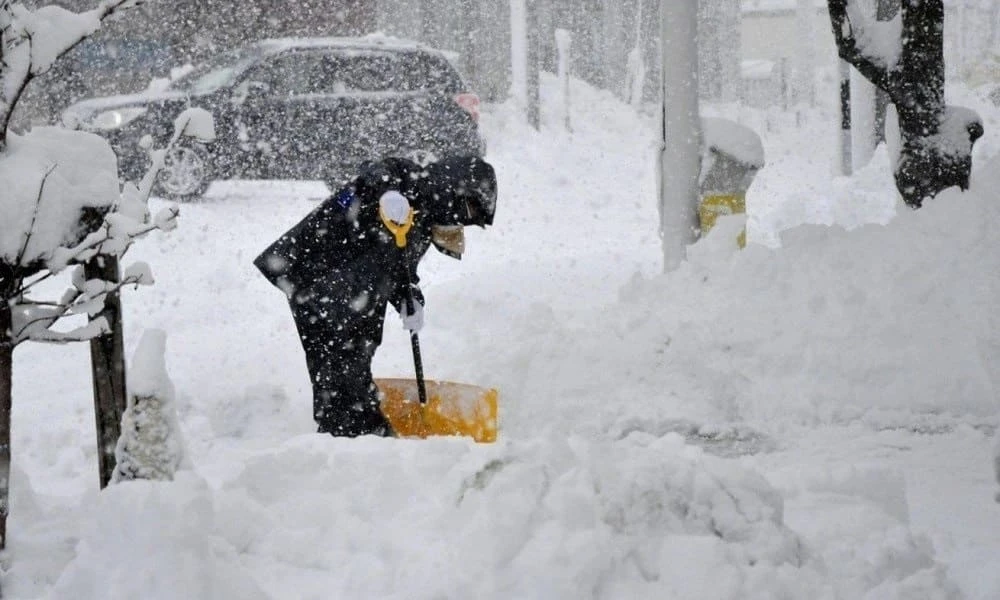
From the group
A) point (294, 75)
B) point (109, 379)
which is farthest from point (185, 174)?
point (109, 379)

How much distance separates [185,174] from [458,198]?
23.9ft

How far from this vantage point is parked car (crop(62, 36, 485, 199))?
36.6 ft

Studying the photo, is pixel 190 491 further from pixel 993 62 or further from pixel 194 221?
pixel 993 62

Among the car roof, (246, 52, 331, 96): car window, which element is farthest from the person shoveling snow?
the car roof

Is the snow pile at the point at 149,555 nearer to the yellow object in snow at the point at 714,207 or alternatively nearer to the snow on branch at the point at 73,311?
the snow on branch at the point at 73,311

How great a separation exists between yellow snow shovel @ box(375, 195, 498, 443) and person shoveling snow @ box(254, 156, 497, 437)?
167 mm

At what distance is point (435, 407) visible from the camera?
4918mm

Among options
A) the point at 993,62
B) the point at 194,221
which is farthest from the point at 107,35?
the point at 993,62

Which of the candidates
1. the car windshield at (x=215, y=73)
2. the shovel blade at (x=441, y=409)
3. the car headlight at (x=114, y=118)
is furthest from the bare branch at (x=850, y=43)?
the car headlight at (x=114, y=118)

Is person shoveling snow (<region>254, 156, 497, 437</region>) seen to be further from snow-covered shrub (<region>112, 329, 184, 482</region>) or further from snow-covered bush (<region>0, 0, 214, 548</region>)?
snow-covered shrub (<region>112, 329, 184, 482</region>)

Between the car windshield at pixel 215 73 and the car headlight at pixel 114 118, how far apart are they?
0.58m

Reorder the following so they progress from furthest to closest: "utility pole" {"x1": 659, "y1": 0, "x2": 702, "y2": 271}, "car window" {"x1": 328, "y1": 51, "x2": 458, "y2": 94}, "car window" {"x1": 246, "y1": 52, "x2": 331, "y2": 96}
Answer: "car window" {"x1": 328, "y1": 51, "x2": 458, "y2": 94}, "car window" {"x1": 246, "y1": 52, "x2": 331, "y2": 96}, "utility pole" {"x1": 659, "y1": 0, "x2": 702, "y2": 271}

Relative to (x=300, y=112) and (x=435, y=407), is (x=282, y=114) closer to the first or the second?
(x=300, y=112)

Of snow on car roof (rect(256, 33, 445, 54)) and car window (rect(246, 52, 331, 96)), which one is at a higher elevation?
snow on car roof (rect(256, 33, 445, 54))
